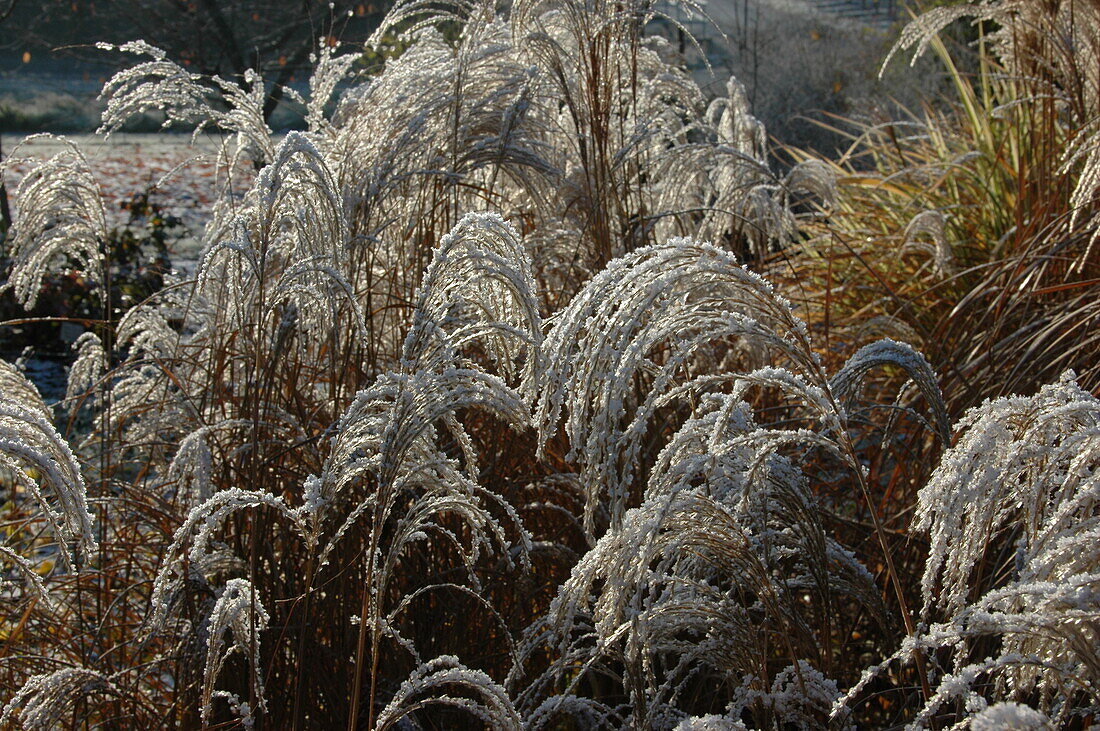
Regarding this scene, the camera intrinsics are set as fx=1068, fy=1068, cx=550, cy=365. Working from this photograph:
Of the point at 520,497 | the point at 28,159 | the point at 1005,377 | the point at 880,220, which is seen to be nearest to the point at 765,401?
the point at 1005,377

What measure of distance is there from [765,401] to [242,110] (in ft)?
6.11

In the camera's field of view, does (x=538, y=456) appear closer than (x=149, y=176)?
Yes

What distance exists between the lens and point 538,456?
149cm

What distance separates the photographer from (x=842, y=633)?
2480 millimetres

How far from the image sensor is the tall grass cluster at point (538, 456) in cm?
142

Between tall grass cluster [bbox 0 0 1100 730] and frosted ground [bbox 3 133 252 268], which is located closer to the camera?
tall grass cluster [bbox 0 0 1100 730]

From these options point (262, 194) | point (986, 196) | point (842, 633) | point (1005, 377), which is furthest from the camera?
point (986, 196)

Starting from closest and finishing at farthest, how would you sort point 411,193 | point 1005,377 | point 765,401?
point 1005,377 → point 411,193 → point 765,401

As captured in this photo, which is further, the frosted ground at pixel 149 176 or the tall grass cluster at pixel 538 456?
the frosted ground at pixel 149 176

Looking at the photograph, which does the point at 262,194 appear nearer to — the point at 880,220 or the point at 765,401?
the point at 765,401

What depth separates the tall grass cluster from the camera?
1421 millimetres

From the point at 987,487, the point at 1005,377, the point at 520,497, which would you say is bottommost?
the point at 520,497

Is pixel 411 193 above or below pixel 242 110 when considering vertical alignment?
below

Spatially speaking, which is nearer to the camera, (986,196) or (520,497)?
(520,497)
